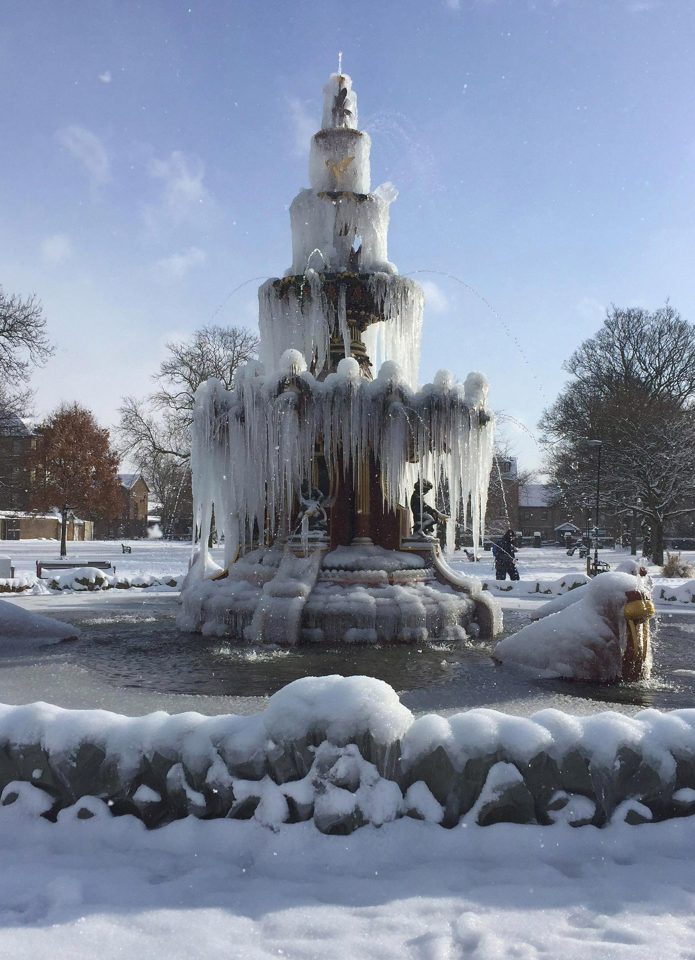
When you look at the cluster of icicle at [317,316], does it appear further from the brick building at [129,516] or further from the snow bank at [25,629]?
the brick building at [129,516]

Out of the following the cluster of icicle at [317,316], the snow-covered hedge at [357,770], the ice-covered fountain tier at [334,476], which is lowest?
the snow-covered hedge at [357,770]

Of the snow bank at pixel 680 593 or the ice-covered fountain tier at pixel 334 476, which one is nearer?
the ice-covered fountain tier at pixel 334 476

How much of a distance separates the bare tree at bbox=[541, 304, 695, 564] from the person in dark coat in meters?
12.4

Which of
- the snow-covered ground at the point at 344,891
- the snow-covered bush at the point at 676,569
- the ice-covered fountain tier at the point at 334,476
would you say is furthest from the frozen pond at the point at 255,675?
the snow-covered bush at the point at 676,569

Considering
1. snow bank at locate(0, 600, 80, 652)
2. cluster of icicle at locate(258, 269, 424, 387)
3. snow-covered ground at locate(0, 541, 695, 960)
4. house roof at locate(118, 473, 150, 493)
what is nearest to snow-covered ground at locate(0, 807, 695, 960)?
snow-covered ground at locate(0, 541, 695, 960)

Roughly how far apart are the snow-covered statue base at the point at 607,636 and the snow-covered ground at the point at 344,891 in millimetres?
3576

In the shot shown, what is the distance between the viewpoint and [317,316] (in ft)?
36.5

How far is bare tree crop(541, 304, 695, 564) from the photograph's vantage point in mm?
33500

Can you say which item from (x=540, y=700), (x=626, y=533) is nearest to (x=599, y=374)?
(x=626, y=533)

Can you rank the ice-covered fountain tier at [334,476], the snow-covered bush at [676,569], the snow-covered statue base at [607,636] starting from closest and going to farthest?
the snow-covered statue base at [607,636] → the ice-covered fountain tier at [334,476] → the snow-covered bush at [676,569]

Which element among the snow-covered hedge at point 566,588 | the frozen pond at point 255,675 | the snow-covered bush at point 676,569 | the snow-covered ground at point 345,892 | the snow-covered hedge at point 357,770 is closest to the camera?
the snow-covered ground at point 345,892

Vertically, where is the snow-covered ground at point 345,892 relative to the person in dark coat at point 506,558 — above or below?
below

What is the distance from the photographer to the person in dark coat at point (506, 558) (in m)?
22.7

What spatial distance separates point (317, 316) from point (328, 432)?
2.48 m
